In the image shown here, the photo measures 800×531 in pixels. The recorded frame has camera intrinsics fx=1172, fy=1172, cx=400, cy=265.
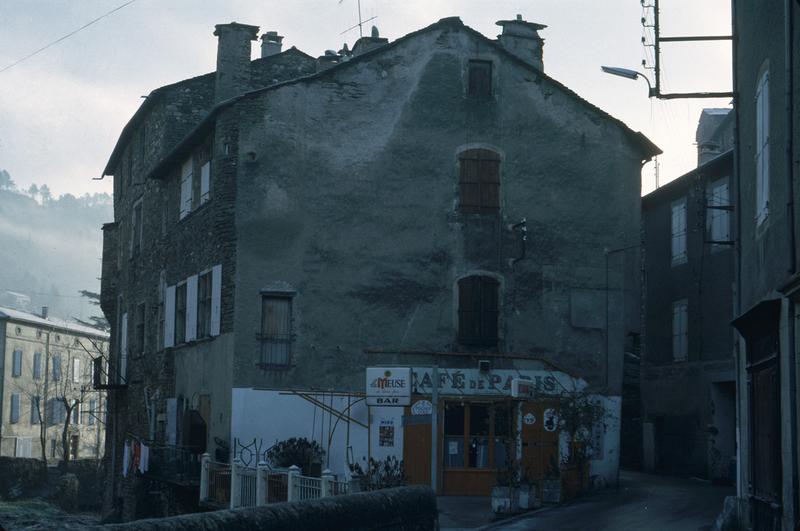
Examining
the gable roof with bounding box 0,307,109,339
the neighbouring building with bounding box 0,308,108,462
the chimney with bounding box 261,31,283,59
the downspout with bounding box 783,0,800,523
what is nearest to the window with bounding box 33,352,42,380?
the neighbouring building with bounding box 0,308,108,462

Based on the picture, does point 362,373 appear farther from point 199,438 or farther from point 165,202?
point 165,202

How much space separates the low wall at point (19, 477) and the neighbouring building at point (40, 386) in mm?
15779

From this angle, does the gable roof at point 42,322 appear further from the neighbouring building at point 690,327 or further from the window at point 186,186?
the neighbouring building at point 690,327

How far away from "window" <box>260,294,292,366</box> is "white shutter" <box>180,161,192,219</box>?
5152 mm

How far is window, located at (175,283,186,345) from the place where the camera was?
101 feet

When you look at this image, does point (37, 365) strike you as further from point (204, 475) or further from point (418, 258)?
point (418, 258)

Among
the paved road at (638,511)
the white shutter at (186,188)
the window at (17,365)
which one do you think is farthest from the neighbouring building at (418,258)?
the window at (17,365)

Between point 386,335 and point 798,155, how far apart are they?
14796 mm

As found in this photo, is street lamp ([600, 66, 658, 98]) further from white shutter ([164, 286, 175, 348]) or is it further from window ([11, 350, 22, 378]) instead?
window ([11, 350, 22, 378])

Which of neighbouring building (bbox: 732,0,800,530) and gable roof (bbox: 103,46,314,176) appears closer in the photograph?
neighbouring building (bbox: 732,0,800,530)

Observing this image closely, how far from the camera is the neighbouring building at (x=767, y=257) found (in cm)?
1277

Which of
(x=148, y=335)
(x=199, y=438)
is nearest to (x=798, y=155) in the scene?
(x=199, y=438)

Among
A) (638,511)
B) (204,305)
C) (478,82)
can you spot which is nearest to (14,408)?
(204,305)

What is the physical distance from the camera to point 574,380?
2667 centimetres
